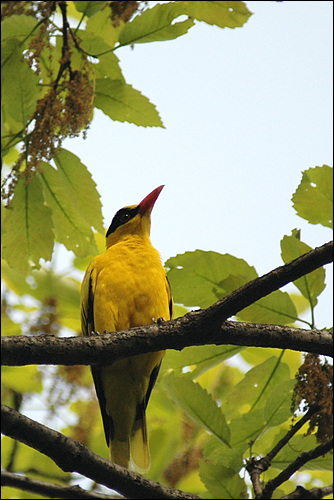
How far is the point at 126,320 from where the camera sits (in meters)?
4.65

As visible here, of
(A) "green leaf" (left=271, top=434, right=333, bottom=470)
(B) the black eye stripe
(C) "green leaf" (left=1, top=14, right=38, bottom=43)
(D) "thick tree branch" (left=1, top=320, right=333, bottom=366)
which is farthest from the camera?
(B) the black eye stripe

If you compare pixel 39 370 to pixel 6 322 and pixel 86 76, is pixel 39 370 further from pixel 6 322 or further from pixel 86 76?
pixel 86 76

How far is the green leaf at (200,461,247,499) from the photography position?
354cm

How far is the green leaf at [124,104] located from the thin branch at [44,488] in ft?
7.91

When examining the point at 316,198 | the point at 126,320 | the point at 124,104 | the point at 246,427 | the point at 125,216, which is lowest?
the point at 246,427

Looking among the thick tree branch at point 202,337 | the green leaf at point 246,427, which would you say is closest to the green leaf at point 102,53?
the thick tree branch at point 202,337

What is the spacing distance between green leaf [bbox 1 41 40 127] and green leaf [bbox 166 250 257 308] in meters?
1.55

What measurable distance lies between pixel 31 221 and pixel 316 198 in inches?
74.1

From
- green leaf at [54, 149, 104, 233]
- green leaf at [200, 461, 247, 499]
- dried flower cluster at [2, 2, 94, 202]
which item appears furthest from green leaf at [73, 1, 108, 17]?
green leaf at [200, 461, 247, 499]

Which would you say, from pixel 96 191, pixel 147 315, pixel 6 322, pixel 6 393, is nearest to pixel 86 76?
pixel 96 191

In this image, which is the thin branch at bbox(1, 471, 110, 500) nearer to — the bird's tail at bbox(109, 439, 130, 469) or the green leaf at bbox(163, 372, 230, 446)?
the green leaf at bbox(163, 372, 230, 446)

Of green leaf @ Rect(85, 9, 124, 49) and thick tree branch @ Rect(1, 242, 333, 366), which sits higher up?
Result: green leaf @ Rect(85, 9, 124, 49)

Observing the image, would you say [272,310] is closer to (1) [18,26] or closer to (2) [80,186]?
(2) [80,186]

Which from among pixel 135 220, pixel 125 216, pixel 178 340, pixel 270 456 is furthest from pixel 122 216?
pixel 178 340
